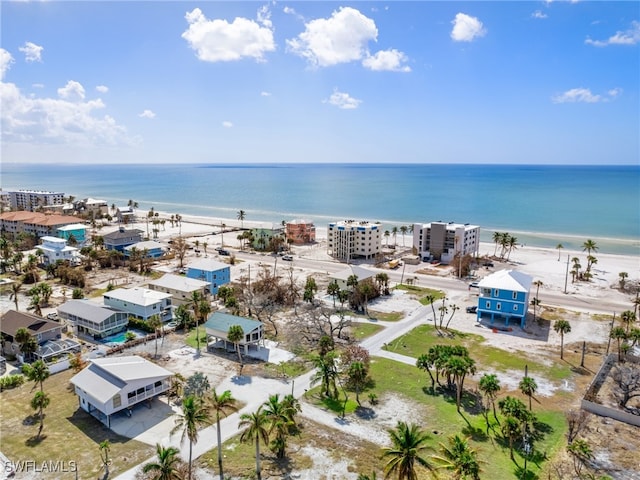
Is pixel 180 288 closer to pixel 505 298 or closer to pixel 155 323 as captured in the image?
pixel 155 323

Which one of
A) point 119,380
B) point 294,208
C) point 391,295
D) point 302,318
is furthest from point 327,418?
point 294,208

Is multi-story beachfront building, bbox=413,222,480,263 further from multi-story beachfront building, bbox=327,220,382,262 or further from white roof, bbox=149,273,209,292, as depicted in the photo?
white roof, bbox=149,273,209,292

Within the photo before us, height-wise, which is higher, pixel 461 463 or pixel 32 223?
pixel 32 223

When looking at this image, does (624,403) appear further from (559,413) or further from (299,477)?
(299,477)

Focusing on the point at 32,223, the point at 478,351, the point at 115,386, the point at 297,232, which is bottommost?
the point at 478,351
